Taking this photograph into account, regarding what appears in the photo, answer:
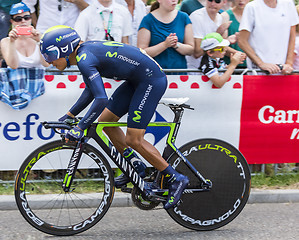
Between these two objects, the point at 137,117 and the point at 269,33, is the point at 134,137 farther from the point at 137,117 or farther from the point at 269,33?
the point at 269,33

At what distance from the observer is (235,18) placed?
7398 millimetres

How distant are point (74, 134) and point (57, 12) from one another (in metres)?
2.72

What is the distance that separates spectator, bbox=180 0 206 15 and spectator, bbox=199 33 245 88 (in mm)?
927

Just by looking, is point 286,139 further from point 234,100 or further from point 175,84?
point 175,84

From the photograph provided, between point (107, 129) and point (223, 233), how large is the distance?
1398 millimetres

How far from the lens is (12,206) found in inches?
227

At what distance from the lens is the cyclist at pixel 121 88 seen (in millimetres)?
4441

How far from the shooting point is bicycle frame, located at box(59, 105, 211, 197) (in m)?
4.77

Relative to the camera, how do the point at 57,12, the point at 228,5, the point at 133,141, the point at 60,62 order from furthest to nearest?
the point at 228,5
the point at 57,12
the point at 133,141
the point at 60,62

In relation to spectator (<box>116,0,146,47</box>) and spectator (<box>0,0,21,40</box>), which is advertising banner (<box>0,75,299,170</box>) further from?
spectator (<box>0,0,21,40</box>)

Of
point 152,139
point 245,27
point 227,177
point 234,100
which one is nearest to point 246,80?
point 234,100

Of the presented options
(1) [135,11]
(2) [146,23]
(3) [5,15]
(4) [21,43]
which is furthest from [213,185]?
(3) [5,15]

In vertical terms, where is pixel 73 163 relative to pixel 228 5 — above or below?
below

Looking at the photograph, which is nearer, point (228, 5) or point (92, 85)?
point (92, 85)
